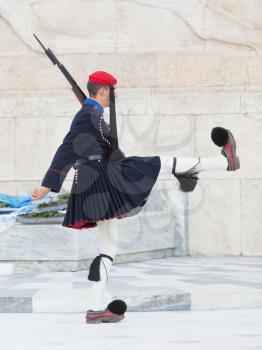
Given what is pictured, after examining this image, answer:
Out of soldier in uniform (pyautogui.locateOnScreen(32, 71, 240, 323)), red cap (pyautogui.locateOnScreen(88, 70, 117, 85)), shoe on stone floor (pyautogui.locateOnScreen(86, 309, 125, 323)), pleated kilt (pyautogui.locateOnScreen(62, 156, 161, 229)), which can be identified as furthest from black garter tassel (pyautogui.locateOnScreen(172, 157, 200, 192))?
shoe on stone floor (pyautogui.locateOnScreen(86, 309, 125, 323))

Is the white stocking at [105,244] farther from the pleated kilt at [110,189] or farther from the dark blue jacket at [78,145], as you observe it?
the dark blue jacket at [78,145]

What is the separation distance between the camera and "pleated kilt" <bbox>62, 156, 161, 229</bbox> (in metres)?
6.22

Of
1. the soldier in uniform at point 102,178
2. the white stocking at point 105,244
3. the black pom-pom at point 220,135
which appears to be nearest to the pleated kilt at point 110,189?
the soldier in uniform at point 102,178

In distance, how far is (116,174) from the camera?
6281 mm

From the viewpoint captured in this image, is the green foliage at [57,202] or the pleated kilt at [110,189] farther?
the green foliage at [57,202]

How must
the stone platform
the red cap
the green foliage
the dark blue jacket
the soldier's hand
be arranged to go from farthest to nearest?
the green foliage, the stone platform, the red cap, the dark blue jacket, the soldier's hand

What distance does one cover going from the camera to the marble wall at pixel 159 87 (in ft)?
40.1

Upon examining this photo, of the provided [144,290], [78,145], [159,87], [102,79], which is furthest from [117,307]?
[159,87]

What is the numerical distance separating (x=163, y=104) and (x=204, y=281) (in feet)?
14.2

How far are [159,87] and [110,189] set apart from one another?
6.48m

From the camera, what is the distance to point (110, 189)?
20.6 ft

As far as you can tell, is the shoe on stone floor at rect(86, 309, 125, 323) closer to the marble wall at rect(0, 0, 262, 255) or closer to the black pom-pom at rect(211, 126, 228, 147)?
the black pom-pom at rect(211, 126, 228, 147)

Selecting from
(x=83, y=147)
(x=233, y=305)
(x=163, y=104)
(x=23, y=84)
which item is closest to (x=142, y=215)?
(x=163, y=104)

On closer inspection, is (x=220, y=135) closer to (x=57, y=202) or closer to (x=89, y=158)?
(x=89, y=158)
